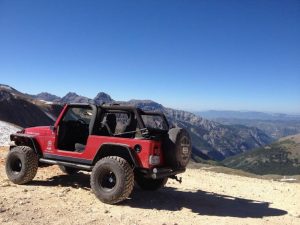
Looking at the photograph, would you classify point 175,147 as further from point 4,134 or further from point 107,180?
point 4,134

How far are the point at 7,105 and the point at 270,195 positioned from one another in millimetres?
126881

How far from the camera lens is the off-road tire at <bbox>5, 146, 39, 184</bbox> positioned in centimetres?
1052

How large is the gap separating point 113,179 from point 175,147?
170 cm

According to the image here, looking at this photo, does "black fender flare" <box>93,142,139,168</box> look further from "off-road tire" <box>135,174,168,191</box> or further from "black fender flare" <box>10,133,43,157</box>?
"black fender flare" <box>10,133,43,157</box>

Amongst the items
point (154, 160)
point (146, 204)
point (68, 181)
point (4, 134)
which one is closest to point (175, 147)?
point (154, 160)

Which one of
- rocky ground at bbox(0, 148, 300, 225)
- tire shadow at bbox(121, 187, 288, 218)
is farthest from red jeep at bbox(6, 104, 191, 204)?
tire shadow at bbox(121, 187, 288, 218)

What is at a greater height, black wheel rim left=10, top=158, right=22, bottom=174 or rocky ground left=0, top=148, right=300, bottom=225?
black wheel rim left=10, top=158, right=22, bottom=174

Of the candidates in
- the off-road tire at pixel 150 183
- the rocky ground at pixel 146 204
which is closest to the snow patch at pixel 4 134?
the rocky ground at pixel 146 204

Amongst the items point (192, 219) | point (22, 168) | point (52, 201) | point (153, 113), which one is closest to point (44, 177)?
point (22, 168)

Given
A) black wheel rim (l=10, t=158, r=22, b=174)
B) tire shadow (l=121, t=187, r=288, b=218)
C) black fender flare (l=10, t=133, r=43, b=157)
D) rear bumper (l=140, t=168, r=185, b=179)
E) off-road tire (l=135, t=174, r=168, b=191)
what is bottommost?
tire shadow (l=121, t=187, r=288, b=218)

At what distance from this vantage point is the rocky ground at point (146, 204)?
7840 millimetres

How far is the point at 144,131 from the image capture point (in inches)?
364

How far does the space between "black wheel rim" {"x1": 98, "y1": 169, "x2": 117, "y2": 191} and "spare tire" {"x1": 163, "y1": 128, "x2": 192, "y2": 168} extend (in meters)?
1.37

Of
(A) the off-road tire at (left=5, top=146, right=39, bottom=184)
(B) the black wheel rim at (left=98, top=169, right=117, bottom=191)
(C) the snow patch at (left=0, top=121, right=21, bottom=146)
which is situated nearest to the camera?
(B) the black wheel rim at (left=98, top=169, right=117, bottom=191)
